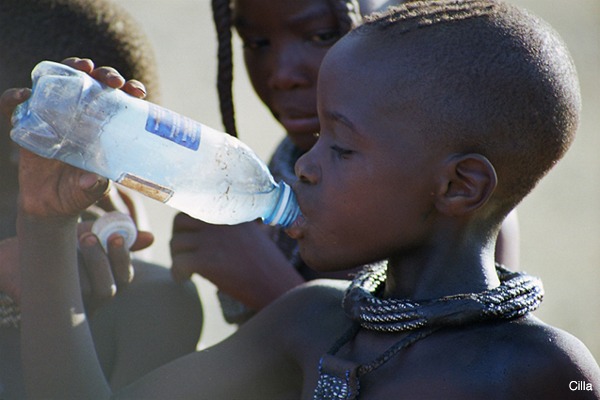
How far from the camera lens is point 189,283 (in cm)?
266

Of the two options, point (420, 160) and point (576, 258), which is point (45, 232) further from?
point (576, 258)

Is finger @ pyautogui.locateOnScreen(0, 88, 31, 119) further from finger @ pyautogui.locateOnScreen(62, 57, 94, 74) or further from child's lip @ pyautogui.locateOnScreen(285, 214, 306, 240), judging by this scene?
child's lip @ pyautogui.locateOnScreen(285, 214, 306, 240)

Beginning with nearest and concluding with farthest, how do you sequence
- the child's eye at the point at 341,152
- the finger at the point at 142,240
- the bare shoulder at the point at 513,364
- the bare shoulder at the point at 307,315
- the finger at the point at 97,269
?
1. the bare shoulder at the point at 513,364
2. the child's eye at the point at 341,152
3. the bare shoulder at the point at 307,315
4. the finger at the point at 97,269
5. the finger at the point at 142,240

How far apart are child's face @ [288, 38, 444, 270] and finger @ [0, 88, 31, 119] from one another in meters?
0.55

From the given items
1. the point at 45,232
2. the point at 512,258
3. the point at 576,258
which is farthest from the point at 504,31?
the point at 576,258

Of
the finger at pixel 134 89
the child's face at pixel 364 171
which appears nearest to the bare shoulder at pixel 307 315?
the child's face at pixel 364 171

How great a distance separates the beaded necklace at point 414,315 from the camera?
6.07 ft

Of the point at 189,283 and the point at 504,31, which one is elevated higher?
the point at 504,31

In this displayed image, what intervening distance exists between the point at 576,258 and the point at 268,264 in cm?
323

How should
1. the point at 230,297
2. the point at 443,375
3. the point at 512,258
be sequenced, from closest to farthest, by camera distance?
the point at 443,375 → the point at 512,258 → the point at 230,297

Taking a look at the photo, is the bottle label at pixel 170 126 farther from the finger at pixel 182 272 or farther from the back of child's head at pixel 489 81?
the finger at pixel 182 272

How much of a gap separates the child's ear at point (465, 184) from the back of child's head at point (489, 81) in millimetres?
20

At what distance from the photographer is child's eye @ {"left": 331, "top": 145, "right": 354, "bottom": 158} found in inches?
75.7

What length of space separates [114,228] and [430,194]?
788 millimetres
